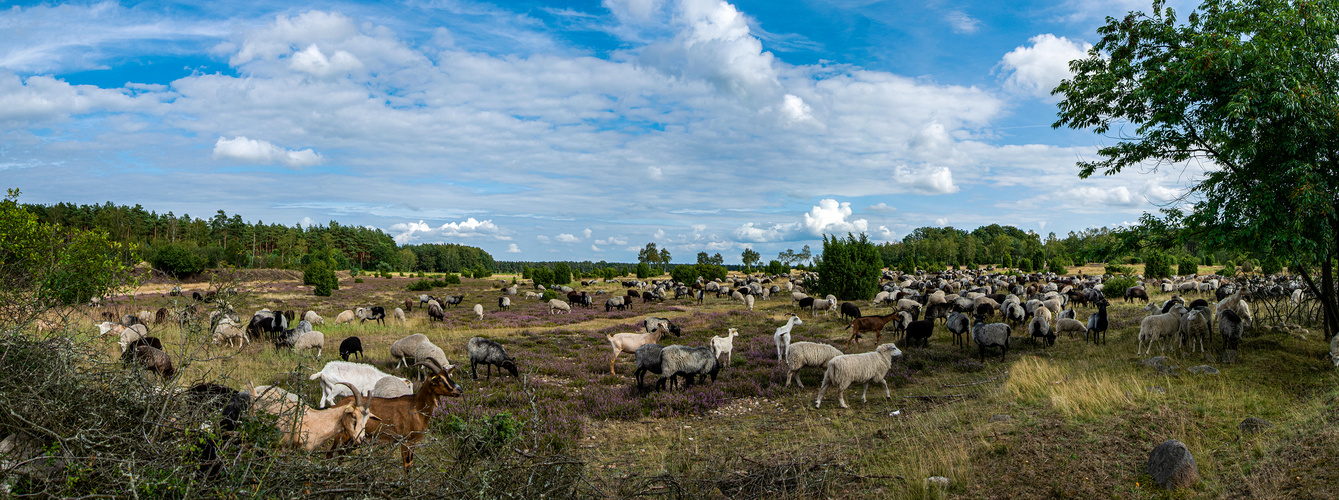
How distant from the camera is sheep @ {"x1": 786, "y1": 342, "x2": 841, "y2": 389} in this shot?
13000mm

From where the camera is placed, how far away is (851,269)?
119ft

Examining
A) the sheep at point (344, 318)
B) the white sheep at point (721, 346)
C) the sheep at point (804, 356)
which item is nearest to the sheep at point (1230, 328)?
the sheep at point (804, 356)

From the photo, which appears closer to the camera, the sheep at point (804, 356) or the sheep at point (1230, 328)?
the sheep at point (1230, 328)

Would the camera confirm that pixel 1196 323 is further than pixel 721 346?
No

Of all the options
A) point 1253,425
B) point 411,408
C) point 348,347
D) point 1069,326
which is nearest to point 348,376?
point 411,408

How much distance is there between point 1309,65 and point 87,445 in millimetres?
19610

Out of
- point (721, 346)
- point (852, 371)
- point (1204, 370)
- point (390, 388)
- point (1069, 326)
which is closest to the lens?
point (390, 388)

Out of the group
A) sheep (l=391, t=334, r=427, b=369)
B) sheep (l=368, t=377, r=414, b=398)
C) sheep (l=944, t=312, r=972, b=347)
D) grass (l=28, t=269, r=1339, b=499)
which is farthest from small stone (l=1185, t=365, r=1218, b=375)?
sheep (l=391, t=334, r=427, b=369)

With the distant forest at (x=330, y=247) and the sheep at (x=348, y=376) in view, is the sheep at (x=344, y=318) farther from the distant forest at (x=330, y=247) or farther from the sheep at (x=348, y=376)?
the distant forest at (x=330, y=247)

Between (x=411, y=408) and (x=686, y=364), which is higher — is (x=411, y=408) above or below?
above

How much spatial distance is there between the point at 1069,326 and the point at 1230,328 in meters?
4.95

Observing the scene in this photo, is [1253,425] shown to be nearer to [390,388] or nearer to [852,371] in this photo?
[852,371]

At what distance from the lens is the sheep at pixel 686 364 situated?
1243 centimetres

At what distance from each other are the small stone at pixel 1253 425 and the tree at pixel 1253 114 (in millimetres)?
4518
